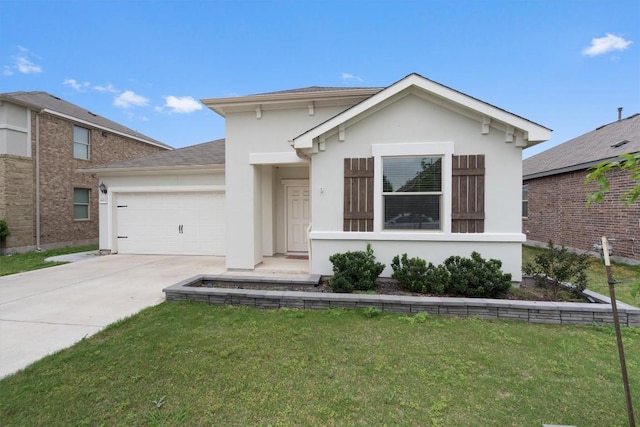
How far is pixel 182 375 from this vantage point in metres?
2.97

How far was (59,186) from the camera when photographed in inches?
492

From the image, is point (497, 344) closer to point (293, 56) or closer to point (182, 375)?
point (182, 375)

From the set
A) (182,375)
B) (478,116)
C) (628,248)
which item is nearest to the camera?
(182,375)

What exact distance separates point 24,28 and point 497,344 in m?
18.2

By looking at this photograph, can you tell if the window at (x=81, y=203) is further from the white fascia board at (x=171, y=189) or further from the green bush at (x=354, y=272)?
the green bush at (x=354, y=272)

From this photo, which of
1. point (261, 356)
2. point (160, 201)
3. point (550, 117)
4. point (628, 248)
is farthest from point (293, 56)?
point (628, 248)

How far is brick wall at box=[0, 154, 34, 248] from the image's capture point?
10758mm

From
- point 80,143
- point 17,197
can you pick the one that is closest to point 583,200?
point 80,143

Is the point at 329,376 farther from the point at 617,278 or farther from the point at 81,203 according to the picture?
the point at 81,203

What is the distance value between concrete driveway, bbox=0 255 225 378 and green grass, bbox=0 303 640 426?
485 millimetres

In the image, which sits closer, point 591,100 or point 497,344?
point 497,344

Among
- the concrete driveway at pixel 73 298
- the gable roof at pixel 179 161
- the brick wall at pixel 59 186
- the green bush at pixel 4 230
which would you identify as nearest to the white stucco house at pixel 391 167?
the concrete driveway at pixel 73 298

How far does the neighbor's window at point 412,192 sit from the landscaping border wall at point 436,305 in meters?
1.75

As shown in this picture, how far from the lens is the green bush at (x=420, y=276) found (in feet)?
16.9
